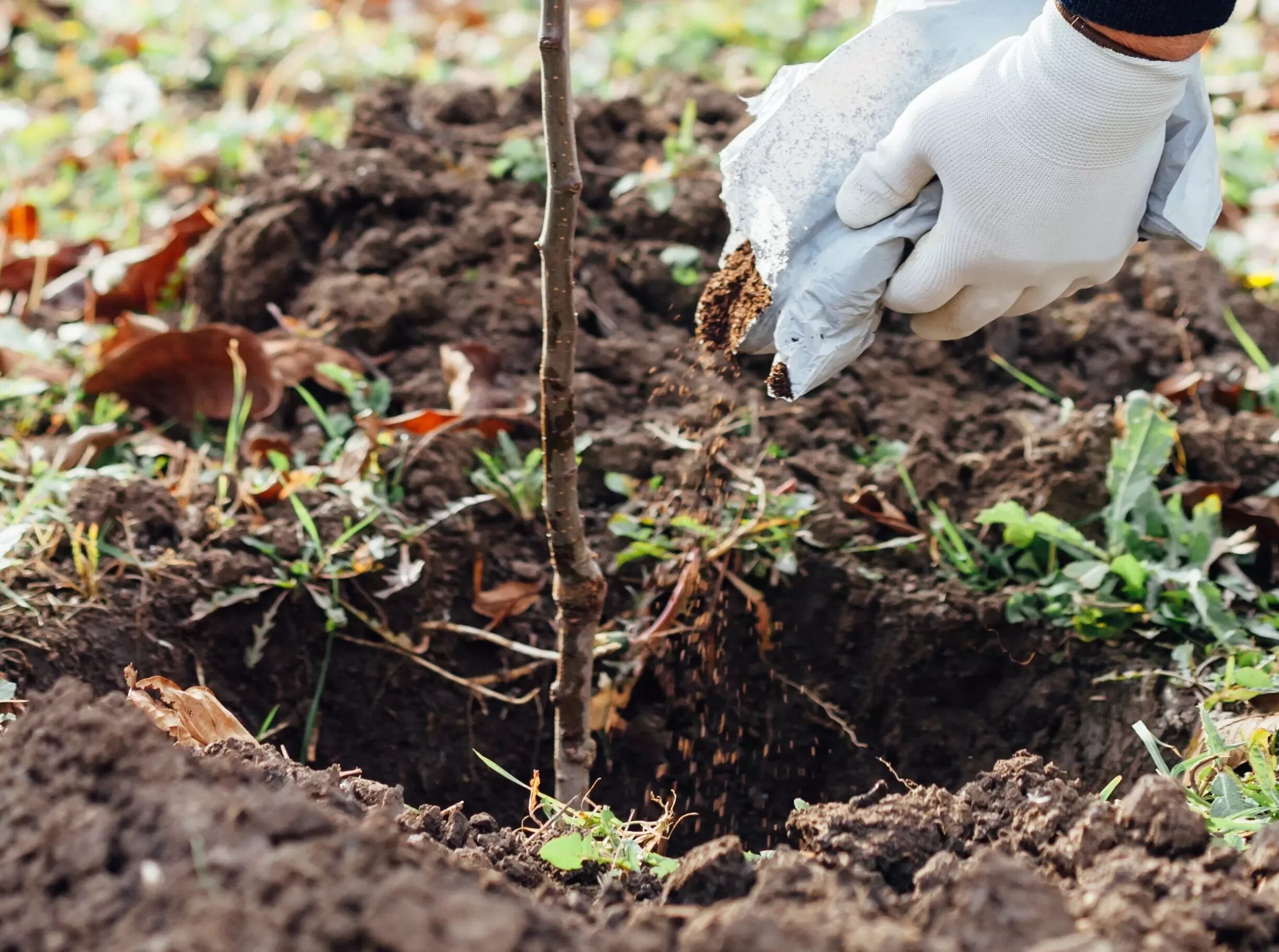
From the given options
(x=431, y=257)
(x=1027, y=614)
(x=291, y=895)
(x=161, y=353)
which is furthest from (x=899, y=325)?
(x=291, y=895)

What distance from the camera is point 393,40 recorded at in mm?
4570

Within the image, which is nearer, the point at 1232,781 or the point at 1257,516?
the point at 1232,781

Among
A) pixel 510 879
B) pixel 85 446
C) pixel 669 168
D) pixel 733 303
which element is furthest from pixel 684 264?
pixel 510 879

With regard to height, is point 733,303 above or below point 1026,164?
below

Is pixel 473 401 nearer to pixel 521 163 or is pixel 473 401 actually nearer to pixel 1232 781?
pixel 521 163

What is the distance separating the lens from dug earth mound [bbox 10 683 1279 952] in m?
0.99

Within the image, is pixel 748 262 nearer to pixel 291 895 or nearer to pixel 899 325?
pixel 899 325

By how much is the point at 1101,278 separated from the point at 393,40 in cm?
336

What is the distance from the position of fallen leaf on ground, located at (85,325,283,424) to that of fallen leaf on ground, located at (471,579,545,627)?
0.69 metres

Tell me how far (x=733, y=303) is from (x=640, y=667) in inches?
26.8

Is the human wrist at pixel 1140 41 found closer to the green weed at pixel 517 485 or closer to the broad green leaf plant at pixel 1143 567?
the broad green leaf plant at pixel 1143 567

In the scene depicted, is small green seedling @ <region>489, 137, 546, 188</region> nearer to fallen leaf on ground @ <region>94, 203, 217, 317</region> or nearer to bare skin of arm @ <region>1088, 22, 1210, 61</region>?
fallen leaf on ground @ <region>94, 203, 217, 317</region>

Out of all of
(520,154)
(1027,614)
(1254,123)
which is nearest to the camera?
(1027,614)

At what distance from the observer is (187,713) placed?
5.57ft
